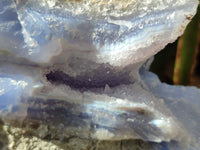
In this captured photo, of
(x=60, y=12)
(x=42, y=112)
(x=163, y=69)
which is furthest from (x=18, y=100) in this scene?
(x=163, y=69)

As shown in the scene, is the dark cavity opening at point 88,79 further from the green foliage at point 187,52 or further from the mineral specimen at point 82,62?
the green foliage at point 187,52

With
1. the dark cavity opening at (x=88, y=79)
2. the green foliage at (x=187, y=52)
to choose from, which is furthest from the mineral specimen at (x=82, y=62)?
the green foliage at (x=187, y=52)

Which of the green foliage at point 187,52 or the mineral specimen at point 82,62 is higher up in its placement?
the green foliage at point 187,52

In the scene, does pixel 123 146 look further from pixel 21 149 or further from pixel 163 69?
pixel 163 69

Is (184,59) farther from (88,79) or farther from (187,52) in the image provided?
(88,79)

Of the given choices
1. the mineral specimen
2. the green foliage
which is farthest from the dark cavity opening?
the green foliage

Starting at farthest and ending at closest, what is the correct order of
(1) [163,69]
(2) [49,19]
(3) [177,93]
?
(1) [163,69] → (3) [177,93] → (2) [49,19]
